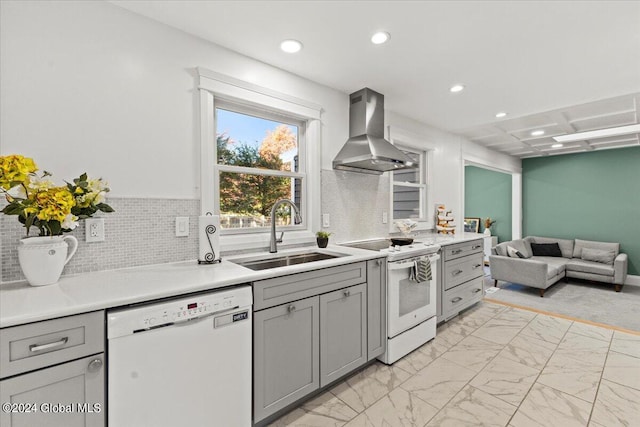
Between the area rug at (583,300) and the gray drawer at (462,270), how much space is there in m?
0.83

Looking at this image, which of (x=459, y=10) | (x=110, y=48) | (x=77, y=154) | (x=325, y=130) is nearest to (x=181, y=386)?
(x=77, y=154)

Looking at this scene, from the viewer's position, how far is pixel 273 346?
1.70m

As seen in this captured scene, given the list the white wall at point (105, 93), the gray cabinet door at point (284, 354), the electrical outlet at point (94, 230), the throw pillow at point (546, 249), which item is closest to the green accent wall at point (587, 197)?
the throw pillow at point (546, 249)

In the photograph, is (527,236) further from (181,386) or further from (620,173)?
(181,386)

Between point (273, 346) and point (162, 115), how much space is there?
160 cm

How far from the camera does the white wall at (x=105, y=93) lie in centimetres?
147

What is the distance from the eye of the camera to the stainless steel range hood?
2.70 m

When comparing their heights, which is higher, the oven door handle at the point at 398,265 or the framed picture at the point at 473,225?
the framed picture at the point at 473,225

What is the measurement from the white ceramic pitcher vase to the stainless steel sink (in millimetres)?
926

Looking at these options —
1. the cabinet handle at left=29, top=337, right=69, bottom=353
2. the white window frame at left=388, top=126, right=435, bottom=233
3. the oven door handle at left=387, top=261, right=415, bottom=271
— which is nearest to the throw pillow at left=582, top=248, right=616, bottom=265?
the white window frame at left=388, top=126, right=435, bottom=233

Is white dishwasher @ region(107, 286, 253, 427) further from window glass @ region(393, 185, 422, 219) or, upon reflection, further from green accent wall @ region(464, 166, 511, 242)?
green accent wall @ region(464, 166, 511, 242)

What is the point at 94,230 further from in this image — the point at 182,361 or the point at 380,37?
the point at 380,37

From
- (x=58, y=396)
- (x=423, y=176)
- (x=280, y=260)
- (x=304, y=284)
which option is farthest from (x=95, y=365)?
(x=423, y=176)

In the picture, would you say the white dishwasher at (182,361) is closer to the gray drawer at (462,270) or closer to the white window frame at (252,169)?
the white window frame at (252,169)
